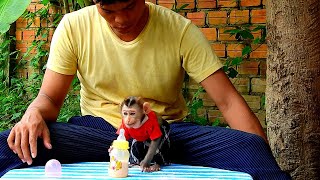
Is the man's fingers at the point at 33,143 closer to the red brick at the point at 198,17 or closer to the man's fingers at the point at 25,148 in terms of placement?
the man's fingers at the point at 25,148

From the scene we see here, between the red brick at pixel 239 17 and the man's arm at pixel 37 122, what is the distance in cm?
193

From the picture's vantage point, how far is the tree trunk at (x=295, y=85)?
2.64 meters

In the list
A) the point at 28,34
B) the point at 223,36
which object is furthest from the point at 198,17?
the point at 28,34

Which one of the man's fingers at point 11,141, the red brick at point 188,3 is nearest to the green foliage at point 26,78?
the red brick at point 188,3

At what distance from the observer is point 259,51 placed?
158 inches

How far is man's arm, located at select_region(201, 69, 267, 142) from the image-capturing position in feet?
7.46

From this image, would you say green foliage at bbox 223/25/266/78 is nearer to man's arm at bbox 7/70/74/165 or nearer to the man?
the man

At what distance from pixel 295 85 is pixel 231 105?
49 centimetres

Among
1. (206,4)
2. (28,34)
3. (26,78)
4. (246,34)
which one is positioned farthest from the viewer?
(26,78)

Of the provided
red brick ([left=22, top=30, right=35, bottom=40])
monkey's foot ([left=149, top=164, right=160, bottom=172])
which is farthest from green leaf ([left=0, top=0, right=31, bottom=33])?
red brick ([left=22, top=30, right=35, bottom=40])

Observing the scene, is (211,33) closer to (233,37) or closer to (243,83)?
(233,37)

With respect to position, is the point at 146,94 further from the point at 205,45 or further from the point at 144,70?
the point at 205,45

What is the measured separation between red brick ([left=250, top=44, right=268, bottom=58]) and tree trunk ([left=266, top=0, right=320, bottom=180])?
1235 mm

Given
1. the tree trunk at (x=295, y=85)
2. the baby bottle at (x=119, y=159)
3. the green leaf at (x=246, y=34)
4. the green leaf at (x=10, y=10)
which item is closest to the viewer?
the green leaf at (x=10, y=10)
